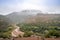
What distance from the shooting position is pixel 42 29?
470 inches

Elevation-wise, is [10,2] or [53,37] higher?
[10,2]

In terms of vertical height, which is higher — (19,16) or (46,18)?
(19,16)

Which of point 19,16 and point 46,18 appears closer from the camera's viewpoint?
point 46,18

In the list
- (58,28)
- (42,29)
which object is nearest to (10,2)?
(42,29)

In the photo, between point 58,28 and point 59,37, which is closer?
point 59,37

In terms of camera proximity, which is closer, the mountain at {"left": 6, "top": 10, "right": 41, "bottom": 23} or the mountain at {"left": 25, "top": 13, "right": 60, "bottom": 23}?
the mountain at {"left": 25, "top": 13, "right": 60, "bottom": 23}

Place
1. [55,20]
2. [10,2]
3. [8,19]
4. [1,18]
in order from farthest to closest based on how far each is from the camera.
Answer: [8,19], [1,18], [55,20], [10,2]

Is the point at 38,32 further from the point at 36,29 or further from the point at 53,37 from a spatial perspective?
the point at 53,37

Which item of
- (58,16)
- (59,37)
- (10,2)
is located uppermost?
(10,2)

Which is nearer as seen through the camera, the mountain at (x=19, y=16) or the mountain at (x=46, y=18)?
the mountain at (x=46, y=18)

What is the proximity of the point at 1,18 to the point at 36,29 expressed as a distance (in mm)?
3953

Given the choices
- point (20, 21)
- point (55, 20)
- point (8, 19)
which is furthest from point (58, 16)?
point (8, 19)

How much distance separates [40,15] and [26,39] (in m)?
7.16

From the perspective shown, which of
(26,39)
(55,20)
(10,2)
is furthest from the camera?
(55,20)
